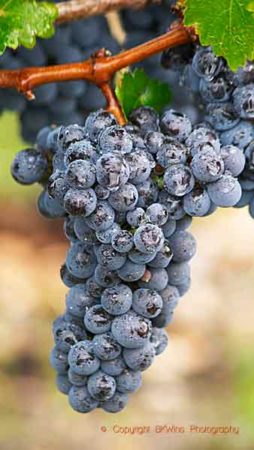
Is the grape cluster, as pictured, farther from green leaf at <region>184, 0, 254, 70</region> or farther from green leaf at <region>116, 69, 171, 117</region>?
green leaf at <region>184, 0, 254, 70</region>

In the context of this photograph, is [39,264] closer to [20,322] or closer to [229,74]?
[20,322]

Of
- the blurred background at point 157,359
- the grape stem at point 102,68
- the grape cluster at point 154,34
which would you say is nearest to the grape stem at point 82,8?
the grape cluster at point 154,34

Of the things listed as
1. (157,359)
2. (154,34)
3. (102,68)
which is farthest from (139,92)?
(157,359)

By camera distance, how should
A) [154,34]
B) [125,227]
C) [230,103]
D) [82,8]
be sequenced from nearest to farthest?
[125,227], [230,103], [82,8], [154,34]

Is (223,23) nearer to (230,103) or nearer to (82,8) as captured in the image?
(230,103)

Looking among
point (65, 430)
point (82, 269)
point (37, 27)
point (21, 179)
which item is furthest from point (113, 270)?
point (65, 430)

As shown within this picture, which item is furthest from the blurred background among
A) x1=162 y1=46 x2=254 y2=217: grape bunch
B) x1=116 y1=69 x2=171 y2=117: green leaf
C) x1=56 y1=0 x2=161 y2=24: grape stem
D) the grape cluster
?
x1=162 y1=46 x2=254 y2=217: grape bunch
